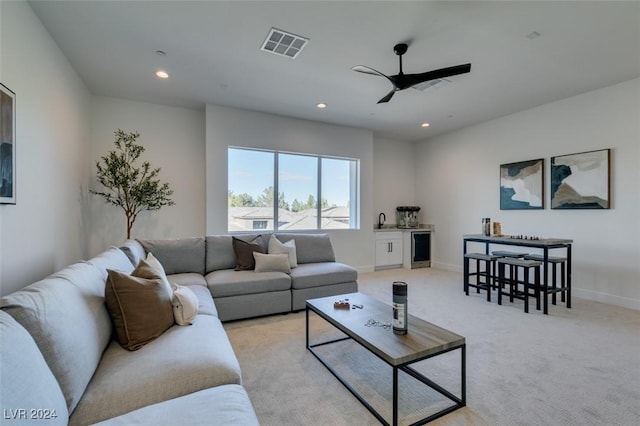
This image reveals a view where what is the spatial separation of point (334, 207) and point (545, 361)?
12.8 ft

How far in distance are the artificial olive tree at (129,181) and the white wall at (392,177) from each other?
412cm

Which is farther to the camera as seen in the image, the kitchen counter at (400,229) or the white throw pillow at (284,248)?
the kitchen counter at (400,229)

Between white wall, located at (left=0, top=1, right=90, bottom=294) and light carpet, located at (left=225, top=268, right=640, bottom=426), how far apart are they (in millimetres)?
1842

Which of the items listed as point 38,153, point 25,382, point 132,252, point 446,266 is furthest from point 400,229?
point 25,382

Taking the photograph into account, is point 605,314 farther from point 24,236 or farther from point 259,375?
point 24,236

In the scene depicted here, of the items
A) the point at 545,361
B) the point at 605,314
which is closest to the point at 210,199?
the point at 545,361

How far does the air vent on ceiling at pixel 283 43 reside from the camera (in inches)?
106

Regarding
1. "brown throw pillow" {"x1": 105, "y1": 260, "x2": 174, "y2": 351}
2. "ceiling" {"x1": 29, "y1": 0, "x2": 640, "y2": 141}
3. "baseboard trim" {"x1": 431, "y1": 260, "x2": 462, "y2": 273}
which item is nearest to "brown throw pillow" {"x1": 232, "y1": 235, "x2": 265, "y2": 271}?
"brown throw pillow" {"x1": 105, "y1": 260, "x2": 174, "y2": 351}

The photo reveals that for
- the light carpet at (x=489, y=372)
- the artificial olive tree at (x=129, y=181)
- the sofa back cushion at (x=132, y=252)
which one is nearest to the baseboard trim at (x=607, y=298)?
the light carpet at (x=489, y=372)

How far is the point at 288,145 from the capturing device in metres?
5.06

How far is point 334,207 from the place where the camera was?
5.62 metres

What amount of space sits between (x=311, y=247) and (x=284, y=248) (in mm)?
512

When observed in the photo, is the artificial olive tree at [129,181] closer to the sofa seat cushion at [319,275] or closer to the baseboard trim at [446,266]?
the sofa seat cushion at [319,275]

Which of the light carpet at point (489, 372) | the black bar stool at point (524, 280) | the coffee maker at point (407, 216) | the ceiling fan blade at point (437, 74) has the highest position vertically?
the ceiling fan blade at point (437, 74)
